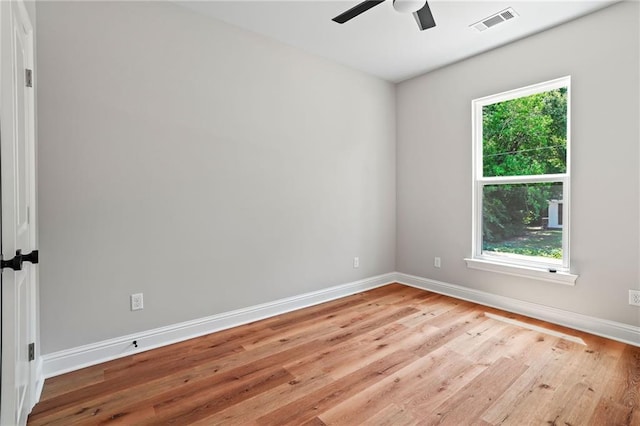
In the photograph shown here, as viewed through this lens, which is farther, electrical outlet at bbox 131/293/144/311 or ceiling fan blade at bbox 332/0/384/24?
electrical outlet at bbox 131/293/144/311

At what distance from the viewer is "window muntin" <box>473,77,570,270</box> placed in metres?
2.99

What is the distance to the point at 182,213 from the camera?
262 cm

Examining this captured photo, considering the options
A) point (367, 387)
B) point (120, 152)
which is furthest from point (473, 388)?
point (120, 152)

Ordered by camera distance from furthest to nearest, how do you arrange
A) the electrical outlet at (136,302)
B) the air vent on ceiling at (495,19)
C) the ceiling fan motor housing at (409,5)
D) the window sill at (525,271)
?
the window sill at (525,271), the air vent on ceiling at (495,19), the electrical outlet at (136,302), the ceiling fan motor housing at (409,5)

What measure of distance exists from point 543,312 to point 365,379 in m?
2.10

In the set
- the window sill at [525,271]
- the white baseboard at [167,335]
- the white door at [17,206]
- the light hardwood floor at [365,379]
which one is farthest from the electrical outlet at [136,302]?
the window sill at [525,271]

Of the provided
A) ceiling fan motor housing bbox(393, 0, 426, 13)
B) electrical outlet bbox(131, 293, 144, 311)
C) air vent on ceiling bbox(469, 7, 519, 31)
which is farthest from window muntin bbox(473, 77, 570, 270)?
electrical outlet bbox(131, 293, 144, 311)

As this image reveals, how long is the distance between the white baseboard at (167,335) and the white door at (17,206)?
304mm

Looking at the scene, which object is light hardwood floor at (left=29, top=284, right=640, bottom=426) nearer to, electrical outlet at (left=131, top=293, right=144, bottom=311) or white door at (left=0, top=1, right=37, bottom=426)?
electrical outlet at (left=131, top=293, right=144, bottom=311)

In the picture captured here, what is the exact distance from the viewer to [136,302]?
2.43 metres

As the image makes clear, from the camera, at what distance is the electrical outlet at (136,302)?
242cm

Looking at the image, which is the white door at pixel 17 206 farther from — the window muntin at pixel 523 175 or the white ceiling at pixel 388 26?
the window muntin at pixel 523 175

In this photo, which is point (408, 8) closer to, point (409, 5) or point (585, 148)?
point (409, 5)

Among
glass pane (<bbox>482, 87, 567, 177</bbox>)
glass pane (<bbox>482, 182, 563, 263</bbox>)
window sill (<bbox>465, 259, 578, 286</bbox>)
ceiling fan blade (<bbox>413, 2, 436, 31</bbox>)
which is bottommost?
window sill (<bbox>465, 259, 578, 286</bbox>)
